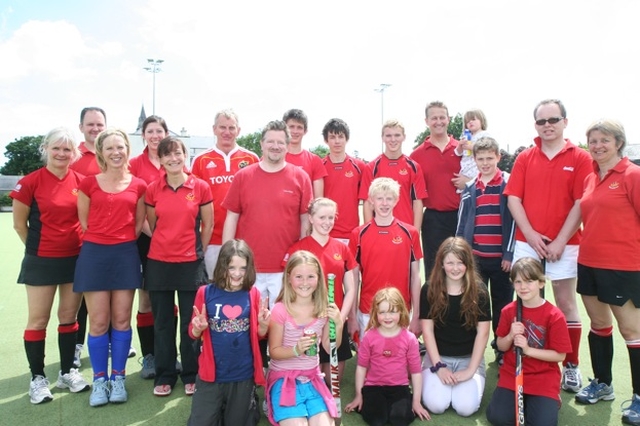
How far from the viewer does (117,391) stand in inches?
153

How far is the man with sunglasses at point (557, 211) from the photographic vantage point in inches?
159

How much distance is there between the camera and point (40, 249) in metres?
3.96

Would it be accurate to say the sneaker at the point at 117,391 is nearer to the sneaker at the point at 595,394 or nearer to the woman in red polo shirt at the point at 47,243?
the woman in red polo shirt at the point at 47,243

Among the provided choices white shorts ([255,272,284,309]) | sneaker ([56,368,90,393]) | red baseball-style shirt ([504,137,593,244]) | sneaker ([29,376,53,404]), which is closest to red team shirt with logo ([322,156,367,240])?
white shorts ([255,272,284,309])

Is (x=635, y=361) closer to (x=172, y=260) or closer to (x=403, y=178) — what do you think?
(x=403, y=178)

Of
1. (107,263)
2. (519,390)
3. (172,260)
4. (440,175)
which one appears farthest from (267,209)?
(519,390)

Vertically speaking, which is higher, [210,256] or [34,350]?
[210,256]

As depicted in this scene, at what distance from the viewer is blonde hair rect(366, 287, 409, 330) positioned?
12.2 ft

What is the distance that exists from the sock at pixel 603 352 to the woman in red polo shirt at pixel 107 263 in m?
3.87

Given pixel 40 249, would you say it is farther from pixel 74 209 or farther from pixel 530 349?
pixel 530 349

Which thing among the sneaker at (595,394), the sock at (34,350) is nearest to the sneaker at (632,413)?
the sneaker at (595,394)

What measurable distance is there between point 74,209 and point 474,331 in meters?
3.56

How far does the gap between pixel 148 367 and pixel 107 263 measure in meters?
1.24

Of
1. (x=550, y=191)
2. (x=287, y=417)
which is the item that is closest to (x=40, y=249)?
(x=287, y=417)
